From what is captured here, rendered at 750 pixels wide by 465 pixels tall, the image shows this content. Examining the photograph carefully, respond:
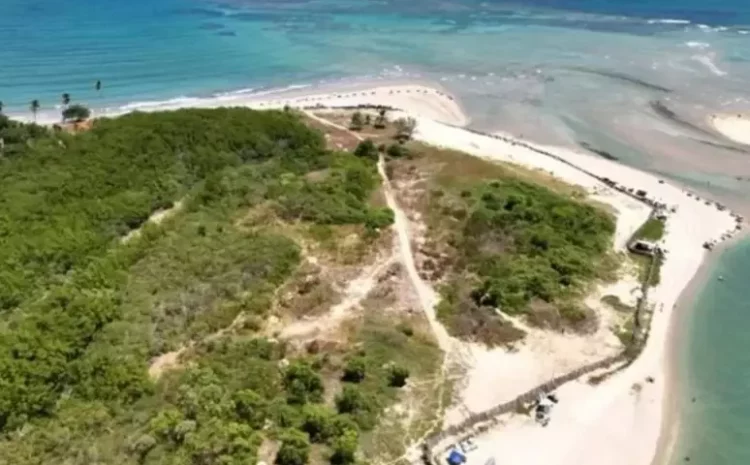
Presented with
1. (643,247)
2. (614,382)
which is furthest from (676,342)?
(643,247)

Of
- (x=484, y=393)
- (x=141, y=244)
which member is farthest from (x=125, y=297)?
(x=484, y=393)

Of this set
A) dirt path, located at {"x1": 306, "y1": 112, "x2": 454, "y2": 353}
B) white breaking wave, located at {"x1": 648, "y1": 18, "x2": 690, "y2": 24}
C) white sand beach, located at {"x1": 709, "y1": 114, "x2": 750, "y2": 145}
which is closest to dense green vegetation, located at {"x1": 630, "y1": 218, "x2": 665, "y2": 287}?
dirt path, located at {"x1": 306, "y1": 112, "x2": 454, "y2": 353}

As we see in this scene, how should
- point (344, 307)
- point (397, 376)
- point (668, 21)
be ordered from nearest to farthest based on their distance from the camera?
point (397, 376), point (344, 307), point (668, 21)

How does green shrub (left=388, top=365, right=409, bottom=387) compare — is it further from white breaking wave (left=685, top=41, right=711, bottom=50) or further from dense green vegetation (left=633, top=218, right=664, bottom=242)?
white breaking wave (left=685, top=41, right=711, bottom=50)

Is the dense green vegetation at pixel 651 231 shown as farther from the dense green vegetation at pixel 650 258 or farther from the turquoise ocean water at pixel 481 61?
the turquoise ocean water at pixel 481 61

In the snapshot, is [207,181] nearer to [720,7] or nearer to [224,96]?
[224,96]

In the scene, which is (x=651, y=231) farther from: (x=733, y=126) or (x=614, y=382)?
(x=733, y=126)
